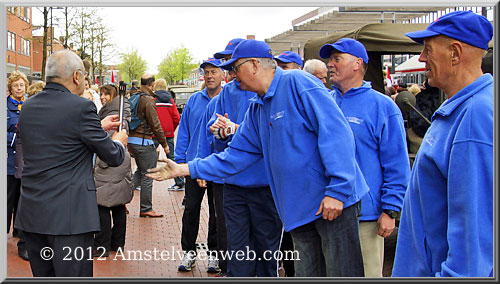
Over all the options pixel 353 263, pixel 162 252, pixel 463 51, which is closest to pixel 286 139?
pixel 353 263

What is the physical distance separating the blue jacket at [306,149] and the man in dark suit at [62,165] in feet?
3.77

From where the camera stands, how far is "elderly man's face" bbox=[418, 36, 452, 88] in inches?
88.4

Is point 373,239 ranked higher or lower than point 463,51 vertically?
lower

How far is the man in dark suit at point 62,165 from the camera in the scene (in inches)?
144

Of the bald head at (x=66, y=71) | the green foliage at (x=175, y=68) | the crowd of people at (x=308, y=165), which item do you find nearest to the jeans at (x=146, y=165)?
the crowd of people at (x=308, y=165)

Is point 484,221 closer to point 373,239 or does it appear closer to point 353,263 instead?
point 353,263

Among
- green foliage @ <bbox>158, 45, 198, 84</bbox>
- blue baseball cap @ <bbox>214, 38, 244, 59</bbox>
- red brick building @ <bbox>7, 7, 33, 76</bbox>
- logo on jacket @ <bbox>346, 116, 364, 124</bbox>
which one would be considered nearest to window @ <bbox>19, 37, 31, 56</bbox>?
red brick building @ <bbox>7, 7, 33, 76</bbox>

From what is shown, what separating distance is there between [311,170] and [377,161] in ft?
2.77

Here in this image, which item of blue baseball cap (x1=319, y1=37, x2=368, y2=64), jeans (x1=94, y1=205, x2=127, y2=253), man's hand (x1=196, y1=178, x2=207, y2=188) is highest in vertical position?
blue baseball cap (x1=319, y1=37, x2=368, y2=64)

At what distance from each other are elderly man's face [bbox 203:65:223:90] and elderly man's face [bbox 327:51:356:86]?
2035 millimetres

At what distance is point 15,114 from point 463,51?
6144 millimetres

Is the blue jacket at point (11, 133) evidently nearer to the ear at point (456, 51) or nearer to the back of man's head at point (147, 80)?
the back of man's head at point (147, 80)

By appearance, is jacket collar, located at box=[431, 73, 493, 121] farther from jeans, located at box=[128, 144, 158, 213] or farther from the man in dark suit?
jeans, located at box=[128, 144, 158, 213]

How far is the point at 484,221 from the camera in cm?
200
